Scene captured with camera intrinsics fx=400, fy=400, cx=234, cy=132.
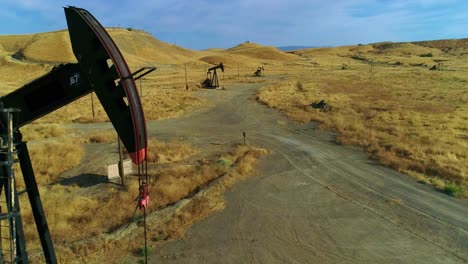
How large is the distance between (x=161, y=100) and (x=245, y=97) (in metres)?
8.76

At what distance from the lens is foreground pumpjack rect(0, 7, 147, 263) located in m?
4.22

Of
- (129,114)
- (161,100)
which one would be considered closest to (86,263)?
(129,114)

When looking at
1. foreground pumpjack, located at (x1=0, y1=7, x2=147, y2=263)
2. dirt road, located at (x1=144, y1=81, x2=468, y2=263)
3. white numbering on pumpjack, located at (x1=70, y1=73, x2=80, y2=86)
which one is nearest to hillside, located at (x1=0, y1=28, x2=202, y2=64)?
dirt road, located at (x1=144, y1=81, x2=468, y2=263)

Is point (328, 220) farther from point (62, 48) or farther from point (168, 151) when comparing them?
point (62, 48)

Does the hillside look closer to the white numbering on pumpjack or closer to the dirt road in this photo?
the dirt road

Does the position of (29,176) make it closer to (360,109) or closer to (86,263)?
(86,263)

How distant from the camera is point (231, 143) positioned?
20.3 metres

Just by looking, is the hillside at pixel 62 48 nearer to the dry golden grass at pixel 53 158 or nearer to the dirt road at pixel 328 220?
the dry golden grass at pixel 53 158

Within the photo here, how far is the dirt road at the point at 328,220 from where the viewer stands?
29.1 feet

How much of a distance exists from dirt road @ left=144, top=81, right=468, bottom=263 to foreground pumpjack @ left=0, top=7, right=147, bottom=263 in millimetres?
4101

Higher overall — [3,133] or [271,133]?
[3,133]

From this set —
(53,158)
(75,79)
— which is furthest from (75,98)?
(53,158)

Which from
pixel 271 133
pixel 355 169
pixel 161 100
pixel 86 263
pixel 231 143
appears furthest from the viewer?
pixel 161 100

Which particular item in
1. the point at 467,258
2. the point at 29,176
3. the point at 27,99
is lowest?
the point at 467,258
